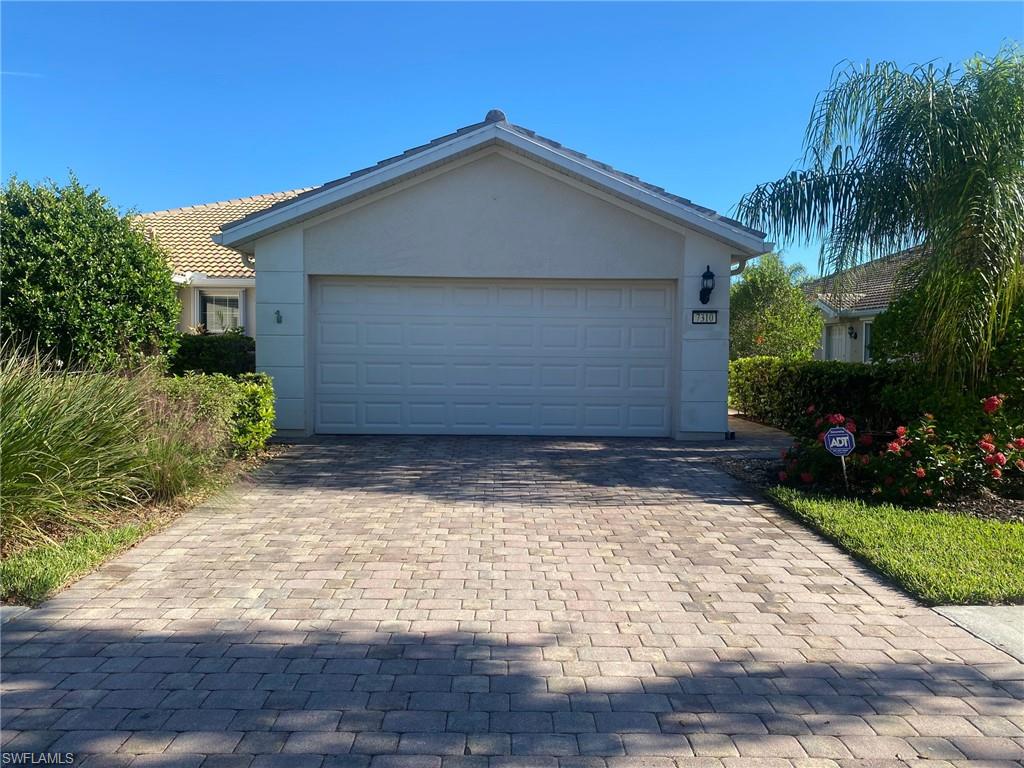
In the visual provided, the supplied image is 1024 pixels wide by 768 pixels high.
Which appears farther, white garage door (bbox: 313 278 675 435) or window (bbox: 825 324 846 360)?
window (bbox: 825 324 846 360)

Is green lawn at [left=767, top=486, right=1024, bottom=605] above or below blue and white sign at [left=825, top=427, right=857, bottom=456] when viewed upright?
below

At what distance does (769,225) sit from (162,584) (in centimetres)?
827

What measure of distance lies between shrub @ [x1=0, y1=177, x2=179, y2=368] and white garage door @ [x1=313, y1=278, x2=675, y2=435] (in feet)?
8.99

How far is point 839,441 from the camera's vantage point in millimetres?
7281

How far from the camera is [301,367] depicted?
445 inches

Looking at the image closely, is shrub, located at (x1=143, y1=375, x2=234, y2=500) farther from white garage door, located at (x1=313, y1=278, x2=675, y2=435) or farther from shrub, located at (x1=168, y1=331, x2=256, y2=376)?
shrub, located at (x1=168, y1=331, x2=256, y2=376)

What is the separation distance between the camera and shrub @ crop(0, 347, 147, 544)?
5.54 meters

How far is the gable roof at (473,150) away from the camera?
427 inches

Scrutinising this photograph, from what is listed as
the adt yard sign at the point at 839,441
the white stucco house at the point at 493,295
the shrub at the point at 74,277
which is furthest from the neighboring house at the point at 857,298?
the shrub at the point at 74,277

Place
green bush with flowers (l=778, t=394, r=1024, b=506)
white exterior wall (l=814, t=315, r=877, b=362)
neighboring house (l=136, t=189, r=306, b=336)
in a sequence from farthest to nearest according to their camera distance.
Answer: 1. white exterior wall (l=814, t=315, r=877, b=362)
2. neighboring house (l=136, t=189, r=306, b=336)
3. green bush with flowers (l=778, t=394, r=1024, b=506)

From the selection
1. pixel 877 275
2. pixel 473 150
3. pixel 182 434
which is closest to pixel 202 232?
pixel 473 150

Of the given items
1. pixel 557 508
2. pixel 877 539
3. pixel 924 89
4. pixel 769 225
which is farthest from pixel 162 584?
pixel 924 89

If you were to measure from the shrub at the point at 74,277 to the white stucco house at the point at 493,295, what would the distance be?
1481 millimetres

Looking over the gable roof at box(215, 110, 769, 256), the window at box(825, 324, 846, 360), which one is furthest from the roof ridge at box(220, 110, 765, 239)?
the window at box(825, 324, 846, 360)
